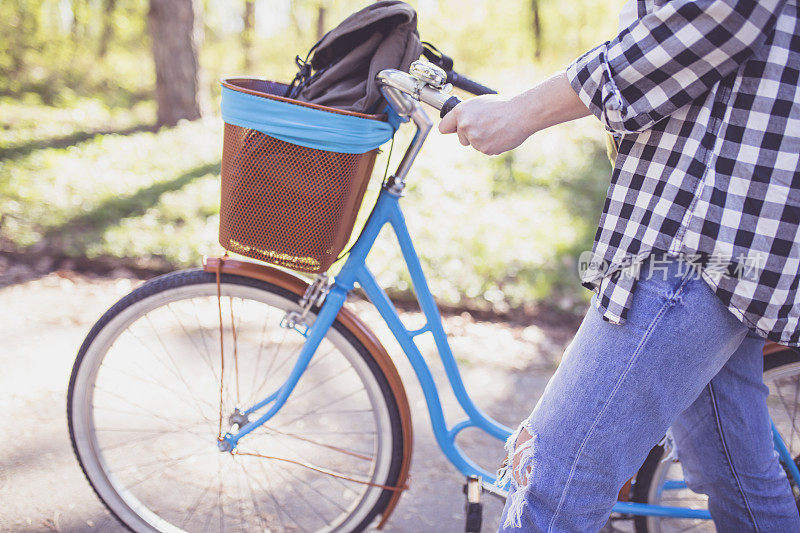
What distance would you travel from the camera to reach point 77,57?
1223 cm

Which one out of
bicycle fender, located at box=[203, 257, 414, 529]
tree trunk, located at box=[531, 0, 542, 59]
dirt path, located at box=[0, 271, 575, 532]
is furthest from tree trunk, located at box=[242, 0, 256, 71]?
bicycle fender, located at box=[203, 257, 414, 529]

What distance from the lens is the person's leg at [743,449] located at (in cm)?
148

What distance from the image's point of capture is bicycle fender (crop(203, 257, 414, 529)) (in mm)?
1674

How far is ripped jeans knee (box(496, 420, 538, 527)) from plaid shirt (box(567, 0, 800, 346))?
322 mm

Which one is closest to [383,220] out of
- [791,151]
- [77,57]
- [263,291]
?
[263,291]

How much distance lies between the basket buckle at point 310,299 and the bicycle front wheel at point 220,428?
0.03 meters

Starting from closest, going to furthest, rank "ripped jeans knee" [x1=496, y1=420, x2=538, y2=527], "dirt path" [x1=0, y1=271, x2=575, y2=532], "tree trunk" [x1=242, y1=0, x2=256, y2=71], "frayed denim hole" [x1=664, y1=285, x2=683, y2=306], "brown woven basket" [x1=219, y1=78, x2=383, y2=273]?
"frayed denim hole" [x1=664, y1=285, x2=683, y2=306] → "ripped jeans knee" [x1=496, y1=420, x2=538, y2=527] → "brown woven basket" [x1=219, y1=78, x2=383, y2=273] → "dirt path" [x1=0, y1=271, x2=575, y2=532] → "tree trunk" [x1=242, y1=0, x2=256, y2=71]

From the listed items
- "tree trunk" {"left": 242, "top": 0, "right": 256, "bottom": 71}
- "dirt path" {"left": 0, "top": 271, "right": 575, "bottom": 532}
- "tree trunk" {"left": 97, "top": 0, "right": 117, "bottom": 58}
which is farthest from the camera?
"tree trunk" {"left": 242, "top": 0, "right": 256, "bottom": 71}

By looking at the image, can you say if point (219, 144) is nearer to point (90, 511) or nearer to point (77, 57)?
point (90, 511)

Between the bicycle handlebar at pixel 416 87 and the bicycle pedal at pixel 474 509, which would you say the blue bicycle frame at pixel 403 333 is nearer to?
the bicycle pedal at pixel 474 509

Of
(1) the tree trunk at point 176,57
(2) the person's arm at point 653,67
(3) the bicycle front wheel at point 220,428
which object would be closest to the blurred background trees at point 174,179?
(1) the tree trunk at point 176,57

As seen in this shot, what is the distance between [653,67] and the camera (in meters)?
1.04

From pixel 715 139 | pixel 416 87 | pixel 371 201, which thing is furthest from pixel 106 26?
pixel 715 139

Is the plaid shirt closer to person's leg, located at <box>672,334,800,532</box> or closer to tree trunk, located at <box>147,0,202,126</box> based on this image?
person's leg, located at <box>672,334,800,532</box>
